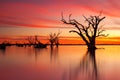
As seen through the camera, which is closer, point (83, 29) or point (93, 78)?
point (93, 78)

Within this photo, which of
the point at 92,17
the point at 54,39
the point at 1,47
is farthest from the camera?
the point at 54,39

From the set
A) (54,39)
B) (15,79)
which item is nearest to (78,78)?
(15,79)

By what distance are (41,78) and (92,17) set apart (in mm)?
32687

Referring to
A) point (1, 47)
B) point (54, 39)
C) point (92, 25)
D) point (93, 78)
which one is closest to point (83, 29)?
point (92, 25)

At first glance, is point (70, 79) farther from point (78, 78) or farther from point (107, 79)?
point (107, 79)

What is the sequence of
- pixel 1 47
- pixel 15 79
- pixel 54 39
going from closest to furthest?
pixel 15 79 → pixel 1 47 → pixel 54 39

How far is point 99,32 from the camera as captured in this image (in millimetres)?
43406

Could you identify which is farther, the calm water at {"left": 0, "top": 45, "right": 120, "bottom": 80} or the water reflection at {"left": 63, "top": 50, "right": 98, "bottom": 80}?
the calm water at {"left": 0, "top": 45, "right": 120, "bottom": 80}

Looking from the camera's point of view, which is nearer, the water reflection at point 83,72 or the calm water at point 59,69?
the water reflection at point 83,72

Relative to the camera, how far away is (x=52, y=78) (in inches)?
385

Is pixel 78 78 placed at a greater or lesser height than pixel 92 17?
lesser

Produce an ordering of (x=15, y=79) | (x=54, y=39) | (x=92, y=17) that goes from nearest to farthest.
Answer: (x=15, y=79), (x=92, y=17), (x=54, y=39)

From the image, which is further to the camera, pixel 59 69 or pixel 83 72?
pixel 59 69

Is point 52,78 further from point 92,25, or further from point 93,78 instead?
point 92,25
